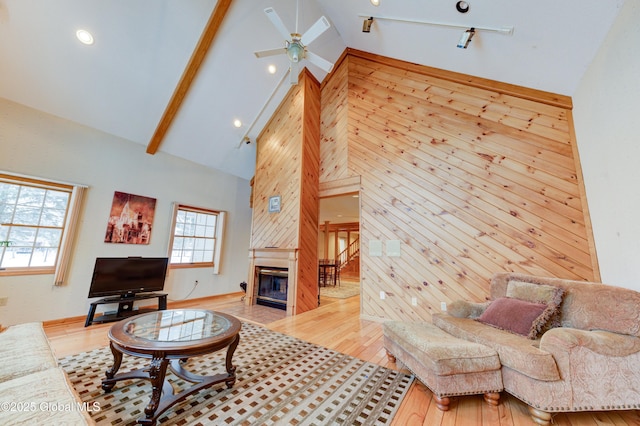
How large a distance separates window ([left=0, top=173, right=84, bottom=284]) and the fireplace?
3151mm

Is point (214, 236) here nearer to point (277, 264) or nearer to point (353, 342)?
point (277, 264)

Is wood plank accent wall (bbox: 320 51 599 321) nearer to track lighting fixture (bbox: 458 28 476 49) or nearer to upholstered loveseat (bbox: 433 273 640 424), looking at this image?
track lighting fixture (bbox: 458 28 476 49)

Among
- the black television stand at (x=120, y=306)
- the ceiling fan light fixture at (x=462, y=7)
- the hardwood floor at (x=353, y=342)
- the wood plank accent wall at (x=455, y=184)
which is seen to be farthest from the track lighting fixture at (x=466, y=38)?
the black television stand at (x=120, y=306)

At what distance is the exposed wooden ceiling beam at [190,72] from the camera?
11.9ft

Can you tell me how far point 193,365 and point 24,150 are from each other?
4.10 metres

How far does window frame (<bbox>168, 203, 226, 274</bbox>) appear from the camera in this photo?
4.98m

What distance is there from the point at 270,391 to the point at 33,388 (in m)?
1.43

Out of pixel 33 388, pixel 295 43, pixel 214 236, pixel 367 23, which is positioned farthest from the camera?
pixel 214 236

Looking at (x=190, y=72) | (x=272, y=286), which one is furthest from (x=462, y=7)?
(x=272, y=286)

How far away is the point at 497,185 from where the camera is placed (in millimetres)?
3271

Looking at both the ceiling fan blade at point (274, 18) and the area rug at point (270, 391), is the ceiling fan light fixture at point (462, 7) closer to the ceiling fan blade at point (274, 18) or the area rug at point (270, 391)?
the ceiling fan blade at point (274, 18)

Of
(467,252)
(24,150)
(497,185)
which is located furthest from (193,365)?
(497,185)

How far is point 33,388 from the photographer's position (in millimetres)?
1179

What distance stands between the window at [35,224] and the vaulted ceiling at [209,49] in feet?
4.02
